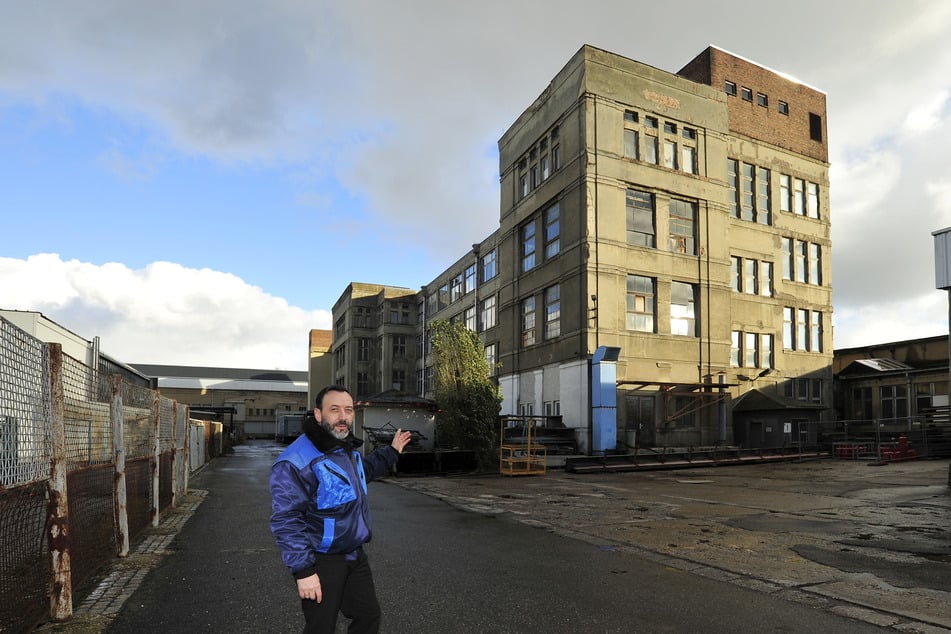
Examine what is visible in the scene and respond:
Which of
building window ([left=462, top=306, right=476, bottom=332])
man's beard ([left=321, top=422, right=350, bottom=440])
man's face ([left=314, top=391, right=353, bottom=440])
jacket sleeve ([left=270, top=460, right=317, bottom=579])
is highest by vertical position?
building window ([left=462, top=306, right=476, bottom=332])

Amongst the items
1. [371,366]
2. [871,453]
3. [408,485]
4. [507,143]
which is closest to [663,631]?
[408,485]

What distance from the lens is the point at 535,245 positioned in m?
38.0

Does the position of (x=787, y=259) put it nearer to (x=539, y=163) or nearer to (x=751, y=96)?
(x=751, y=96)

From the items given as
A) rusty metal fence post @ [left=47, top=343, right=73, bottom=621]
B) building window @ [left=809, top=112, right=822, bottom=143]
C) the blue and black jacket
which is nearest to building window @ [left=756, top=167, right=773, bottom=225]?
building window @ [left=809, top=112, right=822, bottom=143]

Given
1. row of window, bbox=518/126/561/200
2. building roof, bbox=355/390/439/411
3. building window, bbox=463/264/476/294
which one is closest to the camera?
building roof, bbox=355/390/439/411

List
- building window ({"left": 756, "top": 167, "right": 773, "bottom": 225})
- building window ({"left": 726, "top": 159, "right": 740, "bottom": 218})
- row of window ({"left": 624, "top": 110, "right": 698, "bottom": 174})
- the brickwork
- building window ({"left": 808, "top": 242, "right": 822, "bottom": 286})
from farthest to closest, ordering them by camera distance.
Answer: building window ({"left": 808, "top": 242, "right": 822, "bottom": 286})
building window ({"left": 756, "top": 167, "right": 773, "bottom": 225})
the brickwork
building window ({"left": 726, "top": 159, "right": 740, "bottom": 218})
row of window ({"left": 624, "top": 110, "right": 698, "bottom": 174})

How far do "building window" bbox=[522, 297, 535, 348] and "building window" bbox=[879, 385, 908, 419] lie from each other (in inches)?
766

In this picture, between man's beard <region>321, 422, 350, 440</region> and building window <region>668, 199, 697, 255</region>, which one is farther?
building window <region>668, 199, 697, 255</region>

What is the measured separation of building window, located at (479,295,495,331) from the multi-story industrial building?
131 inches

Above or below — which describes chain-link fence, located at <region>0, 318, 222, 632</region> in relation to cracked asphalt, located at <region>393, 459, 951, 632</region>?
above

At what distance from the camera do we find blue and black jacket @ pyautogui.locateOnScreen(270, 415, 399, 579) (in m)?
3.84

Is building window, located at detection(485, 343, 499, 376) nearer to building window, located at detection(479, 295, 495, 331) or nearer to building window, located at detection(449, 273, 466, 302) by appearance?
building window, located at detection(479, 295, 495, 331)

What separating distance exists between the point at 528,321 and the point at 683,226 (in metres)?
9.36

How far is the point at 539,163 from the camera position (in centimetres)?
A: 3806
